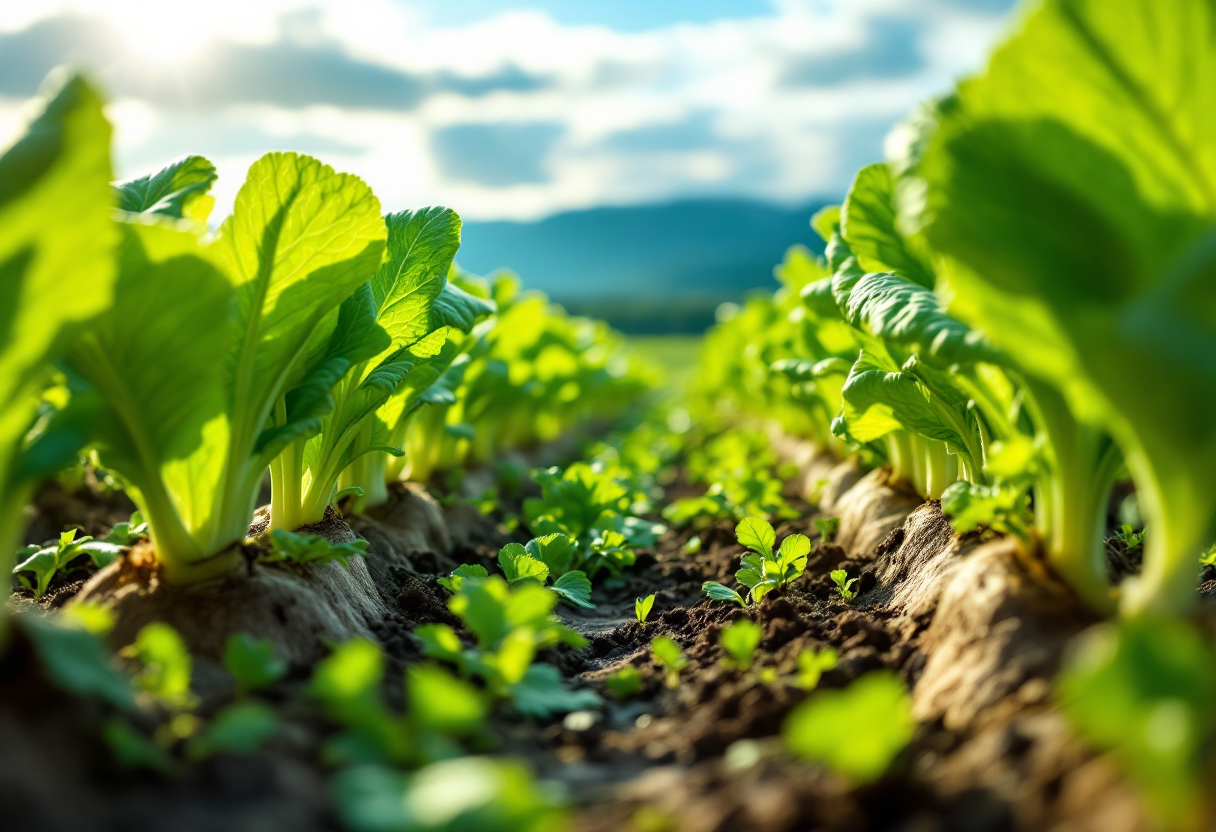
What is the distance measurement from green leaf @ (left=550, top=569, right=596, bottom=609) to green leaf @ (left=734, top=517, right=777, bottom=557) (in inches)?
26.5

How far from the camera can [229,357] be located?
108 inches

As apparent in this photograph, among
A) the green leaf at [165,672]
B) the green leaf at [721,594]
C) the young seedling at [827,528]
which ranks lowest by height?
the young seedling at [827,528]

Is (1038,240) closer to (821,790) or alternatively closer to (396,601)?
(821,790)

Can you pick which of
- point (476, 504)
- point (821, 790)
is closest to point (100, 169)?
point (821, 790)

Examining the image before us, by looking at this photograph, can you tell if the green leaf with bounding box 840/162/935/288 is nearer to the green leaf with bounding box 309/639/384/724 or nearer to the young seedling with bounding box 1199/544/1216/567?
the young seedling with bounding box 1199/544/1216/567

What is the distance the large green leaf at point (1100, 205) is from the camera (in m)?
1.82

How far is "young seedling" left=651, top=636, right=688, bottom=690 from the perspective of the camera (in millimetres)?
2523

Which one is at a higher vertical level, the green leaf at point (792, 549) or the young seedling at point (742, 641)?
the young seedling at point (742, 641)

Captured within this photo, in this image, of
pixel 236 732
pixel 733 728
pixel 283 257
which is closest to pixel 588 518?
pixel 283 257

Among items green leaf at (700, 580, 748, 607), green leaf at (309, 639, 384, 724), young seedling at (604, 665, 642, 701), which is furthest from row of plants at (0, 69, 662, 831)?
green leaf at (700, 580, 748, 607)

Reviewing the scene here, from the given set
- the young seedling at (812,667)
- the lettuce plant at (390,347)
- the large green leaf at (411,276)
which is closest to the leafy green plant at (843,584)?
the young seedling at (812,667)

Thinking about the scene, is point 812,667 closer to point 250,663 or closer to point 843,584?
point 843,584

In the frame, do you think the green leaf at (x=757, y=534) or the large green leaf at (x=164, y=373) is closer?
the large green leaf at (x=164, y=373)

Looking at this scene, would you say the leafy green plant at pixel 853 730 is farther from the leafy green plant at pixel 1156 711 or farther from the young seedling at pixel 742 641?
the young seedling at pixel 742 641
